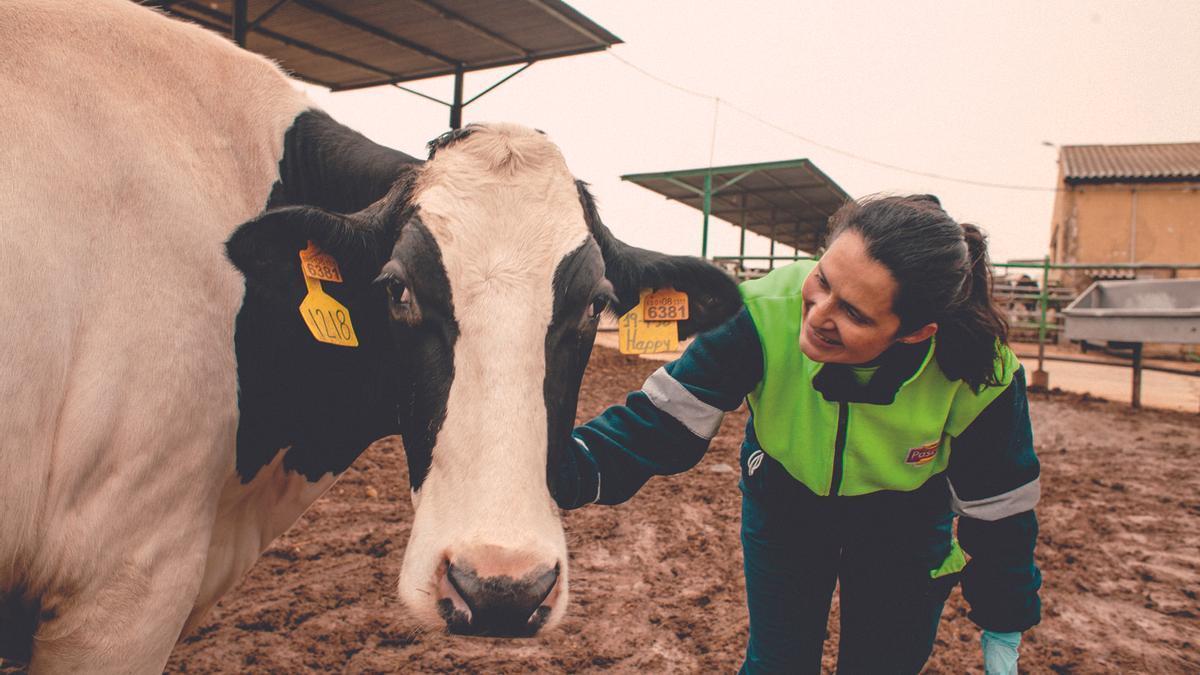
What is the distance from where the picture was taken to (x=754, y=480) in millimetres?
2031

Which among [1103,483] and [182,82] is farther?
[1103,483]

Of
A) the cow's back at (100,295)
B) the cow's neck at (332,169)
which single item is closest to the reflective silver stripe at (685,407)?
the cow's neck at (332,169)

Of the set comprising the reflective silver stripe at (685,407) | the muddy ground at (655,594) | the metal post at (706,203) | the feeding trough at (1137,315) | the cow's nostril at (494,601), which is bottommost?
the muddy ground at (655,594)

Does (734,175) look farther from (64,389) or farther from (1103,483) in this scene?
(64,389)

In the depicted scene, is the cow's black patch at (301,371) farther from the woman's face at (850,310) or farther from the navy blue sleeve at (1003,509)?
the navy blue sleeve at (1003,509)

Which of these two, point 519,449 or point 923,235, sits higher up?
point 923,235

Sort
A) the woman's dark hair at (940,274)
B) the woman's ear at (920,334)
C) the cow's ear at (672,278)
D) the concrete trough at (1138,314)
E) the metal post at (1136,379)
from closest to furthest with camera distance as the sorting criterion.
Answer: the woman's dark hair at (940,274), the woman's ear at (920,334), the cow's ear at (672,278), the concrete trough at (1138,314), the metal post at (1136,379)

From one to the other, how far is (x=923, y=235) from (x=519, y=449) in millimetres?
1026

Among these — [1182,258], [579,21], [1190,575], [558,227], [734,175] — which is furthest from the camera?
[1182,258]

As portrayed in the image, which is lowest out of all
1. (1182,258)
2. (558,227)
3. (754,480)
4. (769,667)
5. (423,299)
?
(769,667)

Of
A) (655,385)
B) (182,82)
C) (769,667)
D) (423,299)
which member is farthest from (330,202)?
(769,667)

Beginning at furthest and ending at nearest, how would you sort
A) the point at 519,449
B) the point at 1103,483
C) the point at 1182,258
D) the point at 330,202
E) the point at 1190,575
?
the point at 1182,258 < the point at 1103,483 < the point at 1190,575 < the point at 330,202 < the point at 519,449

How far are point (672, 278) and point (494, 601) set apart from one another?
3.78 ft

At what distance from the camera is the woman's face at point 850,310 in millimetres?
1609
